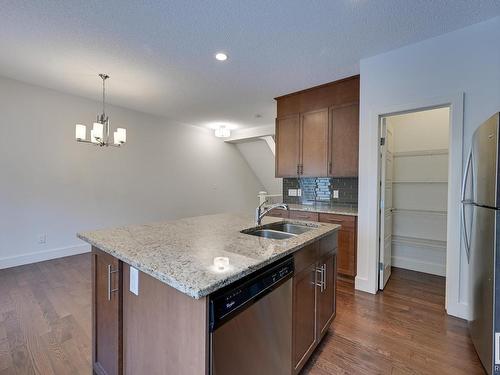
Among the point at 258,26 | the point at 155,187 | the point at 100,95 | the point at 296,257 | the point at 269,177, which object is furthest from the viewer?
the point at 269,177

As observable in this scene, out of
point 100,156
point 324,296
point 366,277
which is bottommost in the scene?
point 366,277

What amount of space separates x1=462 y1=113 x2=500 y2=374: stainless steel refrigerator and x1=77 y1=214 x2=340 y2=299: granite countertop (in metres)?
0.93

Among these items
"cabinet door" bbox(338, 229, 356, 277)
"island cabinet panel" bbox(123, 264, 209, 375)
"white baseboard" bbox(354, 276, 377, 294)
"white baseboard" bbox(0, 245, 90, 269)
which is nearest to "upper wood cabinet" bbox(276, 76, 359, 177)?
"cabinet door" bbox(338, 229, 356, 277)

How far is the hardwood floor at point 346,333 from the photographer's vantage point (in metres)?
1.64

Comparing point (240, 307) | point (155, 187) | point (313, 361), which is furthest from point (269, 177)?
point (240, 307)

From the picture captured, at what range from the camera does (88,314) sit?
225 cm

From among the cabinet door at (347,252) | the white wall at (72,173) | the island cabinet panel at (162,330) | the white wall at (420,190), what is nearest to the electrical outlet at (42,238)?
the white wall at (72,173)

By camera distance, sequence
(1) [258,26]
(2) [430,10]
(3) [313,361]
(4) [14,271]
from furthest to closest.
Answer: (4) [14,271] < (1) [258,26] < (2) [430,10] < (3) [313,361]

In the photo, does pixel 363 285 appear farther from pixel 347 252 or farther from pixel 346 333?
pixel 346 333

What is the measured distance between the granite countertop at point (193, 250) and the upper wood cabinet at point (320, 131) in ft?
5.58

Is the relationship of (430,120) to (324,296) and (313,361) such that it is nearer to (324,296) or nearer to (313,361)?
(324,296)

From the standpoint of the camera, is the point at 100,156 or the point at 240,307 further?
the point at 100,156

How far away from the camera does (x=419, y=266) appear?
3346 millimetres

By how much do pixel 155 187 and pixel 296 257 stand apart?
437cm
